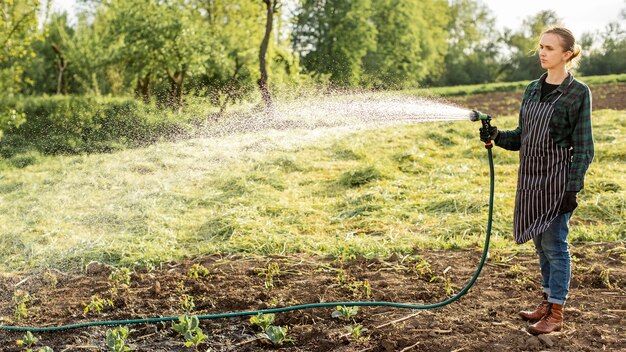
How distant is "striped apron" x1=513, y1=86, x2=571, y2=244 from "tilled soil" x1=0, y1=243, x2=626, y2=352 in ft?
1.95

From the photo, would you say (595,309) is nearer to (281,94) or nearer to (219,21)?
(281,94)

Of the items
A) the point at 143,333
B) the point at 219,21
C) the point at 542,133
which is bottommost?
the point at 143,333

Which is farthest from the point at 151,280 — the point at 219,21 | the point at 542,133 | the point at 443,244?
the point at 219,21

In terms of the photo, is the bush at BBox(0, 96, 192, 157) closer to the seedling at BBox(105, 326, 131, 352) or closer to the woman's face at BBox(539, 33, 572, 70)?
the seedling at BBox(105, 326, 131, 352)

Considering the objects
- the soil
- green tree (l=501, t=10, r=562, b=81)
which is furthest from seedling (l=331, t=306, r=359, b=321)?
green tree (l=501, t=10, r=562, b=81)

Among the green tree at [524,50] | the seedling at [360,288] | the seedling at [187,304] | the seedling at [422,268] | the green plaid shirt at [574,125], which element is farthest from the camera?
A: the green tree at [524,50]

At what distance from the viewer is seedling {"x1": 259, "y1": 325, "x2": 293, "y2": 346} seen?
3398 mm

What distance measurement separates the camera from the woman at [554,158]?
10.6ft

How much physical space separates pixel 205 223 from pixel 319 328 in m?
2.77

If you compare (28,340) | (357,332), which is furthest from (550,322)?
(28,340)

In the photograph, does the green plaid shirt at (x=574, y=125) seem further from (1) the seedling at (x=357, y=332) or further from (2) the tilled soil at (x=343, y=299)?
(1) the seedling at (x=357, y=332)

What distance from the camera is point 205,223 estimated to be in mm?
6109

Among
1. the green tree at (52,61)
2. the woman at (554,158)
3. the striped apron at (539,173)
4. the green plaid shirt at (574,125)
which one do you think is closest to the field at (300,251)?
the woman at (554,158)

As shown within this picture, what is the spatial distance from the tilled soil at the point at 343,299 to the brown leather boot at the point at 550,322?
41 millimetres
